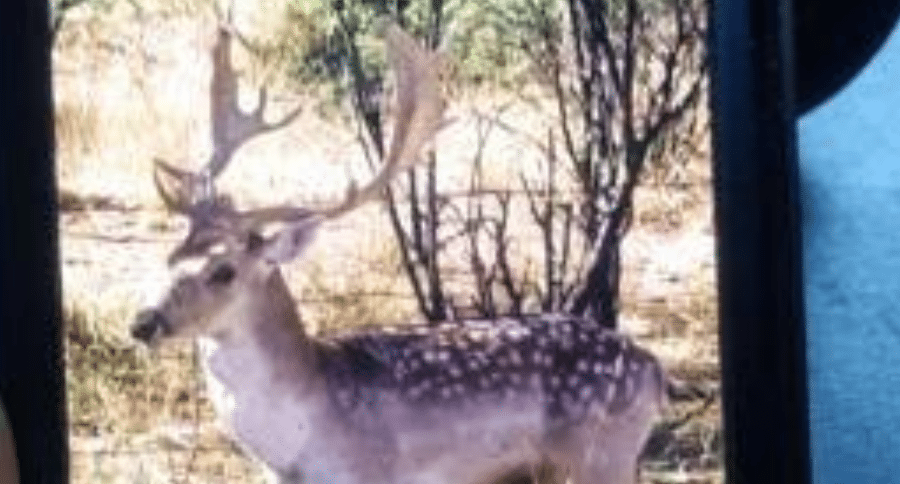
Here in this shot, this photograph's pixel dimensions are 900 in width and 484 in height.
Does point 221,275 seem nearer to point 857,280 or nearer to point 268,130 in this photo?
point 268,130

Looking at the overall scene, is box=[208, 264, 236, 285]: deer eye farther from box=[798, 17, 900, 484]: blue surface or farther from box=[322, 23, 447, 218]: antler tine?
box=[798, 17, 900, 484]: blue surface

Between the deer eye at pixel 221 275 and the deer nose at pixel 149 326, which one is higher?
the deer eye at pixel 221 275

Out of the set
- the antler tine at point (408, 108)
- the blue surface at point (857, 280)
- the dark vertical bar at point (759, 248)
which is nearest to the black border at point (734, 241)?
the dark vertical bar at point (759, 248)

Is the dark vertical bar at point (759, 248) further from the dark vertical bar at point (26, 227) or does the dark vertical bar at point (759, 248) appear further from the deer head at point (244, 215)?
the dark vertical bar at point (26, 227)

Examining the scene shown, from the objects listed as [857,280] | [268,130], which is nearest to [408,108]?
[268,130]

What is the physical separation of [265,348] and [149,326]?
4cm

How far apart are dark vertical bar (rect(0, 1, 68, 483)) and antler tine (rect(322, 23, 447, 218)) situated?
11cm

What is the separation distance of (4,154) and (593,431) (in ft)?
0.79

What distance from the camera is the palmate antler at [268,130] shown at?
67 cm

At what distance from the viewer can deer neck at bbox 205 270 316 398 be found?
676mm

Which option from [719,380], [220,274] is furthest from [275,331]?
[719,380]

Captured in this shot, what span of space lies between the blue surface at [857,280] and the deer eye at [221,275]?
14.7 inches

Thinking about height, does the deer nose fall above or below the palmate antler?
below

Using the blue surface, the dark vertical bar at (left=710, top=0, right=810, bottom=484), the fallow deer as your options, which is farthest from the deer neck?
the blue surface
